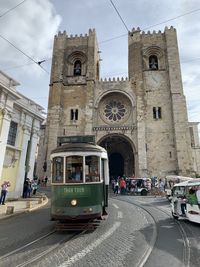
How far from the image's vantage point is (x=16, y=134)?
1412 centimetres

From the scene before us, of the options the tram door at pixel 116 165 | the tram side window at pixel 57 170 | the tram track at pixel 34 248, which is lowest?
the tram track at pixel 34 248

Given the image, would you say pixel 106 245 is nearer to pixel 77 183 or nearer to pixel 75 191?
pixel 75 191

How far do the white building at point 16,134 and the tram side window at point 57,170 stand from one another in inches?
268

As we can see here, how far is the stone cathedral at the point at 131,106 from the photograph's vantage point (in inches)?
938

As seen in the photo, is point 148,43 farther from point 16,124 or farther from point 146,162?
point 16,124

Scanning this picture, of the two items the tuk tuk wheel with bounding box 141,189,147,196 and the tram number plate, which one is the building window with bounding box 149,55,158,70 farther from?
the tram number plate

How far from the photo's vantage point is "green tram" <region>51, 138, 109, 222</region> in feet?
19.5

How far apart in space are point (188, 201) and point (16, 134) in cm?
1131

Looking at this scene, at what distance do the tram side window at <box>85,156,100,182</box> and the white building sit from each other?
7.62 meters

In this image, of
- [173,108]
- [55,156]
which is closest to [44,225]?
[55,156]

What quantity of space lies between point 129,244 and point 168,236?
1321 millimetres

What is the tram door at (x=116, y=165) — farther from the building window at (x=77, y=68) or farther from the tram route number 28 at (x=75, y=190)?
the tram route number 28 at (x=75, y=190)

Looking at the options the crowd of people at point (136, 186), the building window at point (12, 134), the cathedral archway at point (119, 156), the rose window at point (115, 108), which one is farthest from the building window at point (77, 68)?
the building window at point (12, 134)

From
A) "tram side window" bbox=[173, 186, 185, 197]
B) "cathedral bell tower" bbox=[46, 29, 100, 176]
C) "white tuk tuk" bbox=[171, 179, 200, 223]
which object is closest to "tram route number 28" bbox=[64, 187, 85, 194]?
"white tuk tuk" bbox=[171, 179, 200, 223]
